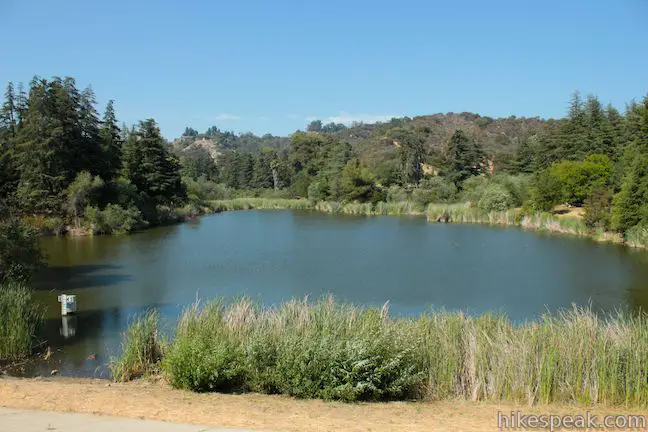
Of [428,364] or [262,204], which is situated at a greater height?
[262,204]

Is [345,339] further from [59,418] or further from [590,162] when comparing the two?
[590,162]

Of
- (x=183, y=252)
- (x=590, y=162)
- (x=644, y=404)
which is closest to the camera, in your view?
(x=644, y=404)

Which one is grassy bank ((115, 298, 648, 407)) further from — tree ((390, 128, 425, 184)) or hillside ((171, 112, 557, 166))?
hillside ((171, 112, 557, 166))

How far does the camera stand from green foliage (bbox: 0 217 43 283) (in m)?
15.7

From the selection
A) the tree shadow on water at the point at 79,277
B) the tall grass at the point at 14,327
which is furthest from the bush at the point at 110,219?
the tall grass at the point at 14,327

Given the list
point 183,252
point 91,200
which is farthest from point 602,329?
point 91,200

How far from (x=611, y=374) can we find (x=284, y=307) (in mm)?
5644

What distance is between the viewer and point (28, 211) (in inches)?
1448

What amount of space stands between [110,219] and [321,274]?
2062 centimetres

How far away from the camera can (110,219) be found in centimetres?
3797

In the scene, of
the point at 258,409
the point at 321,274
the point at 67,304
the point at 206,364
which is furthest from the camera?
the point at 321,274

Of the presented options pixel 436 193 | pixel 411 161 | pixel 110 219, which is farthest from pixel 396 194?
pixel 110 219

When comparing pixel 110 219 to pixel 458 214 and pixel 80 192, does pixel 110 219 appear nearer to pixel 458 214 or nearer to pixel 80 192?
pixel 80 192

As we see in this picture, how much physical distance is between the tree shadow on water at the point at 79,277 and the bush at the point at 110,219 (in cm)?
1341
